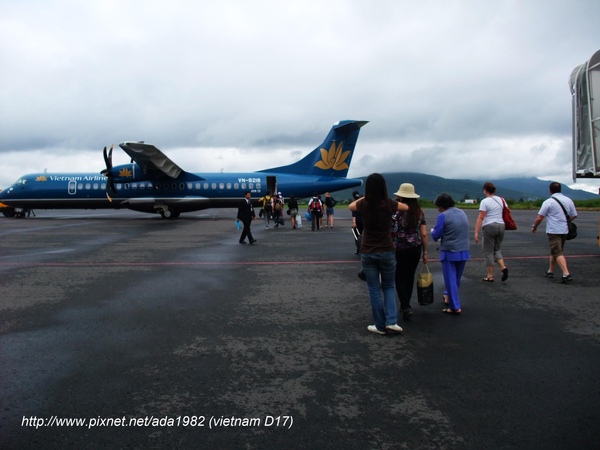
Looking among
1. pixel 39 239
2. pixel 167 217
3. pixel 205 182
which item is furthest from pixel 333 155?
pixel 39 239

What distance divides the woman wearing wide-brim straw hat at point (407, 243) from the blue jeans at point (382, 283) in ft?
1.91

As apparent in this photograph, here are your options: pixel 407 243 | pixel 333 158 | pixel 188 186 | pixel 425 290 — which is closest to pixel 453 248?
pixel 425 290

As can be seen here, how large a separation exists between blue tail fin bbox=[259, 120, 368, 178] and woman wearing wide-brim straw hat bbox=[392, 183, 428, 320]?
2134cm

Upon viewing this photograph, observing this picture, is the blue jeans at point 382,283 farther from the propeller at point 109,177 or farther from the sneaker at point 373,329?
the propeller at point 109,177

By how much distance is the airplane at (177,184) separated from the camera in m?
26.9

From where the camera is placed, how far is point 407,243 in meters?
5.74

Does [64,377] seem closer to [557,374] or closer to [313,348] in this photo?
[313,348]

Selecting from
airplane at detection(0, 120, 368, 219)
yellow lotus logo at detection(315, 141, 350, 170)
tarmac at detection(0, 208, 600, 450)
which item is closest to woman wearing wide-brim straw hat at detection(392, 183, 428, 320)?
tarmac at detection(0, 208, 600, 450)

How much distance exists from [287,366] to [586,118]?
729 centimetres

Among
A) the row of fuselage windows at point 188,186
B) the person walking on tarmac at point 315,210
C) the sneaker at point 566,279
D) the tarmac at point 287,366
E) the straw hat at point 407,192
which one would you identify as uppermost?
the row of fuselage windows at point 188,186

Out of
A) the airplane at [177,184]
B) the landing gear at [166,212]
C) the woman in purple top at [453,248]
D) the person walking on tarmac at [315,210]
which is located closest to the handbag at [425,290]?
the woman in purple top at [453,248]

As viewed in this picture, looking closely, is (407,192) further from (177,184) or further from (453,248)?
(177,184)

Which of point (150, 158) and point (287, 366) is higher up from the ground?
point (150, 158)

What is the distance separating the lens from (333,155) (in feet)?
90.5
